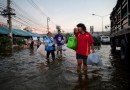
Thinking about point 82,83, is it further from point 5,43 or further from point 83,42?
point 5,43

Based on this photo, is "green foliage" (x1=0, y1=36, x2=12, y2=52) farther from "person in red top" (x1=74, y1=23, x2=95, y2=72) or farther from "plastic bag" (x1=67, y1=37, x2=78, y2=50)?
"person in red top" (x1=74, y1=23, x2=95, y2=72)

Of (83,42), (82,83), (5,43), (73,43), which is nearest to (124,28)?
(83,42)

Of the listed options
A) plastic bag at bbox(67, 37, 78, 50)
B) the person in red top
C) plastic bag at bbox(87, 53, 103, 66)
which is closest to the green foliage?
plastic bag at bbox(67, 37, 78, 50)

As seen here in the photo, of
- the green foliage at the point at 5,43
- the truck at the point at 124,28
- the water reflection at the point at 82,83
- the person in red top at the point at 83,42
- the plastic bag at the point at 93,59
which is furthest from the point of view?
the green foliage at the point at 5,43

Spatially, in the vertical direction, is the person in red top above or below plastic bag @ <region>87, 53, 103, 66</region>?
above

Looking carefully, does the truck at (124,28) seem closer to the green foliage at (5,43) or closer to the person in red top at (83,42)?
the person in red top at (83,42)

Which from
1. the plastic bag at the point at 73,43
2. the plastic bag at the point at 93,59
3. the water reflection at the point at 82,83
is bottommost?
the water reflection at the point at 82,83

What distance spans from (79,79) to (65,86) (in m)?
1.02

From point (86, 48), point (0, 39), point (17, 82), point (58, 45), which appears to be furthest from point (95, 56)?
point (0, 39)

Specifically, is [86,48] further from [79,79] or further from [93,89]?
[93,89]

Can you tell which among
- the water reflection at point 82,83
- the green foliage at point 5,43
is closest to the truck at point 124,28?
the water reflection at point 82,83

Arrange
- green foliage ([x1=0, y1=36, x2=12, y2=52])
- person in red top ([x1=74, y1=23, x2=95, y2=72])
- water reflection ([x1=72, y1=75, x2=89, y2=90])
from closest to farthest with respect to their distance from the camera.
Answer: water reflection ([x1=72, y1=75, x2=89, y2=90]) < person in red top ([x1=74, y1=23, x2=95, y2=72]) < green foliage ([x1=0, y1=36, x2=12, y2=52])

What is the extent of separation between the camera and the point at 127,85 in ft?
17.7

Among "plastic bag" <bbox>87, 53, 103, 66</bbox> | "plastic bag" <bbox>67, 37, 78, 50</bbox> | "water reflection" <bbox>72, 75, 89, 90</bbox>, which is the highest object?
"plastic bag" <bbox>67, 37, 78, 50</bbox>
